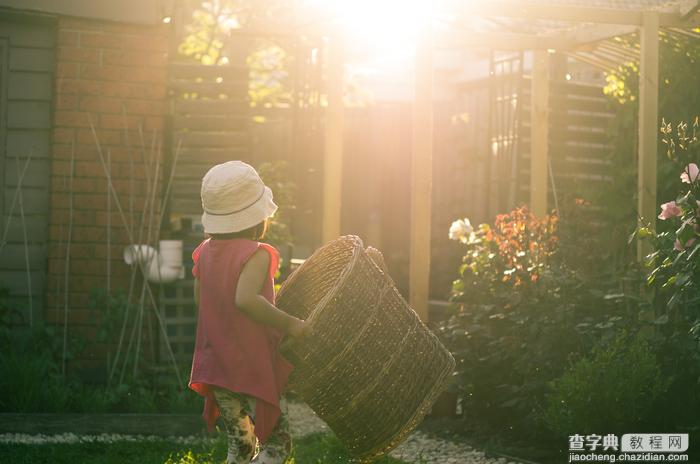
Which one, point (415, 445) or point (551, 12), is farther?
point (551, 12)

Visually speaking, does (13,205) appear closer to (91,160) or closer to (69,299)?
(91,160)

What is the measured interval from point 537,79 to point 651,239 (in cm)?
358

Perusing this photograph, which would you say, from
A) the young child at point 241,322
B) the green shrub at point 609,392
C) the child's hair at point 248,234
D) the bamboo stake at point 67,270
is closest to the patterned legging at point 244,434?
the young child at point 241,322

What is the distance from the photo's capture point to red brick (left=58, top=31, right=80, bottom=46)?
7.51 m

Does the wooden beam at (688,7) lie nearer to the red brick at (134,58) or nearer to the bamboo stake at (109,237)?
the red brick at (134,58)

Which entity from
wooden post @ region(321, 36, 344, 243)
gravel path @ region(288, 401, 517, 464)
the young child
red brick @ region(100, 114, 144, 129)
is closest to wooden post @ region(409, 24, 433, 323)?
wooden post @ region(321, 36, 344, 243)

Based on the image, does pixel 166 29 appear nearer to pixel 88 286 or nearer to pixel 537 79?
pixel 88 286

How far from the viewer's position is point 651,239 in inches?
210

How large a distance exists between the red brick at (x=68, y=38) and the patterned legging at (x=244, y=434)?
3.99m

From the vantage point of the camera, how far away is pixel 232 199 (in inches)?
164

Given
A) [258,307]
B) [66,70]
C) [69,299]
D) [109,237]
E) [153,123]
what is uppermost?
[66,70]

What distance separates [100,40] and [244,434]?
404cm

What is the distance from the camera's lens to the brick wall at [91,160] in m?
7.48

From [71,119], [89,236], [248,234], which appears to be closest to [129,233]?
[89,236]
